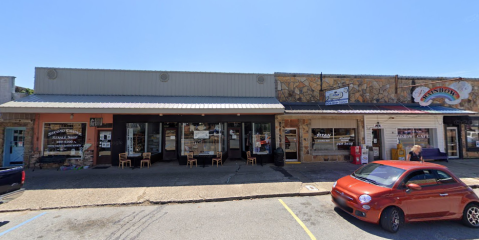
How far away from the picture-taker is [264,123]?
11922mm

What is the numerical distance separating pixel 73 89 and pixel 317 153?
47.2 ft

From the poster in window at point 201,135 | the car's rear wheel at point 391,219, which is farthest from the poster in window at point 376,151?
the poster in window at point 201,135

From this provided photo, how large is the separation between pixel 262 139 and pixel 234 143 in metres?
2.01

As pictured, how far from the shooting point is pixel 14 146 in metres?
10.8

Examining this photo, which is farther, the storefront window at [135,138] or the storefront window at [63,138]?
→ the storefront window at [135,138]

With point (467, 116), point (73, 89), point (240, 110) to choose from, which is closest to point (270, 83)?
point (240, 110)

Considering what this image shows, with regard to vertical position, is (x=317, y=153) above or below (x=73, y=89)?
below

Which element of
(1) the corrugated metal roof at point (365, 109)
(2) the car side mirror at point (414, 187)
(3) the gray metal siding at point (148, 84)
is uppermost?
(3) the gray metal siding at point (148, 84)

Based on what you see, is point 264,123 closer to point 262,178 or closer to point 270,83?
point 270,83

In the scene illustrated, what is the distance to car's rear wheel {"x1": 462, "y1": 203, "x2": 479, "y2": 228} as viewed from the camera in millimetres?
4536

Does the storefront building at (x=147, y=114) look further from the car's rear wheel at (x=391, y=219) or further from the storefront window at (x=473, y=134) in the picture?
the storefront window at (x=473, y=134)

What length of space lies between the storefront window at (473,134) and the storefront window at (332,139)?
26.5 feet

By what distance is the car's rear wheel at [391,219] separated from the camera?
4.20 meters

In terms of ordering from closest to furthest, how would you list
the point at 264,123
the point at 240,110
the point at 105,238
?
the point at 105,238 < the point at 240,110 < the point at 264,123
